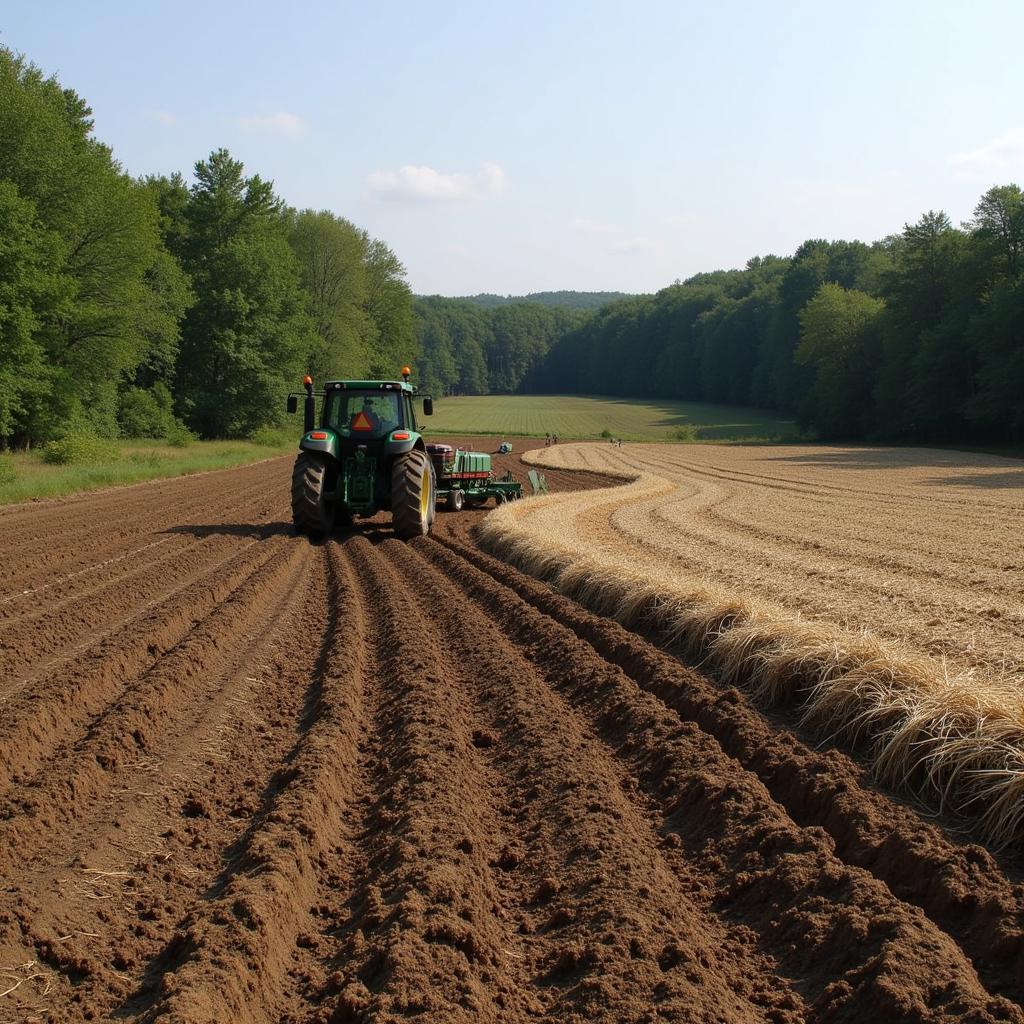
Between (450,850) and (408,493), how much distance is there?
10918 mm

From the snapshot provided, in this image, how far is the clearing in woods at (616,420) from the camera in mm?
71750

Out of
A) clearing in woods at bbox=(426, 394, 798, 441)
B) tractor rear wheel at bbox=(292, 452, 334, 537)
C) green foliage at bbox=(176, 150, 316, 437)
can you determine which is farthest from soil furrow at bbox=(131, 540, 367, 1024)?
clearing in woods at bbox=(426, 394, 798, 441)

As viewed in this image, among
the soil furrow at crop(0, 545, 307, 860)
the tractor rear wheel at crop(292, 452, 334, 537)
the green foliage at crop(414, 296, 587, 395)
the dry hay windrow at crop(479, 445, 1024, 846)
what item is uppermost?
the green foliage at crop(414, 296, 587, 395)

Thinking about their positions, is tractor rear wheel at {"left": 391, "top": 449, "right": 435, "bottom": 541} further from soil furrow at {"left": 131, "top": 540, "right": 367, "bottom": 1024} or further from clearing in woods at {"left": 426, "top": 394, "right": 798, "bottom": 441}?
clearing in woods at {"left": 426, "top": 394, "right": 798, "bottom": 441}

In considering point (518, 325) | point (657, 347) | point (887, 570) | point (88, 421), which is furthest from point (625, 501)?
point (518, 325)

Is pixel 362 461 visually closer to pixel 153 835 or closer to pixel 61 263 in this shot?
pixel 153 835

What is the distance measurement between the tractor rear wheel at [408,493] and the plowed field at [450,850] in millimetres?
6629

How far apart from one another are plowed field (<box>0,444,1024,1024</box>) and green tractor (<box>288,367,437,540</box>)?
6.58 metres

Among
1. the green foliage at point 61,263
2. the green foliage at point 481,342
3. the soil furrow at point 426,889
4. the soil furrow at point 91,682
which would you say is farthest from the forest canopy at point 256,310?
the green foliage at point 481,342

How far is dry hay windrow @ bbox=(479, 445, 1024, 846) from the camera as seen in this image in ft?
15.3

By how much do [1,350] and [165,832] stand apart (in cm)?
2754

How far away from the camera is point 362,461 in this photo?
613 inches

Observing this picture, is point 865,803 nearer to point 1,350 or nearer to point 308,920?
point 308,920

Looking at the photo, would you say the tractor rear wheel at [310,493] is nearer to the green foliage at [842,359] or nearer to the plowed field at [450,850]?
the plowed field at [450,850]
